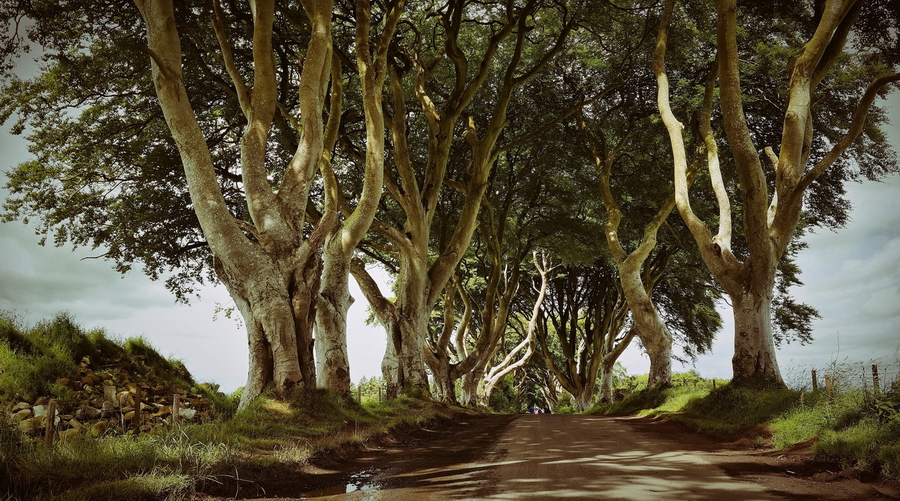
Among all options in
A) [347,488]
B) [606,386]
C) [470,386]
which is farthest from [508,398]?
[347,488]

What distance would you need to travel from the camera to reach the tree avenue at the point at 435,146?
31.0 feet

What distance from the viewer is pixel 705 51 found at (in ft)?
55.9

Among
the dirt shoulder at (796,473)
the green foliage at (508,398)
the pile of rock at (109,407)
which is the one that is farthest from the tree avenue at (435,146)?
the green foliage at (508,398)

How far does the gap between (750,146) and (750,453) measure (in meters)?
6.03

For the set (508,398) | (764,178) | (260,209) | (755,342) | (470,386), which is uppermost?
(764,178)

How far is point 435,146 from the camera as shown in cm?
1533

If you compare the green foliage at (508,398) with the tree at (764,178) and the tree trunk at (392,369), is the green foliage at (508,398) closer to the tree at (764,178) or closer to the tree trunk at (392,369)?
the tree trunk at (392,369)

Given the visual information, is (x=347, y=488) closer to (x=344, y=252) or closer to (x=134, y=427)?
(x=134, y=427)

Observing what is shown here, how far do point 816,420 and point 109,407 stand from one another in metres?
10.0

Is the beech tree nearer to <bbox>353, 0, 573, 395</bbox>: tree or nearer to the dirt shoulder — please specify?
<bbox>353, 0, 573, 395</bbox>: tree

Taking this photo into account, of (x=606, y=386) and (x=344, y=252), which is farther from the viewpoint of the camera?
(x=606, y=386)

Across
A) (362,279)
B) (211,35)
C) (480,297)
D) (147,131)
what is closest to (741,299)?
(362,279)

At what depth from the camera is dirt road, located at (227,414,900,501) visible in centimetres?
509

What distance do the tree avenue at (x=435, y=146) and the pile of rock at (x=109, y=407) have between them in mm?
2008
